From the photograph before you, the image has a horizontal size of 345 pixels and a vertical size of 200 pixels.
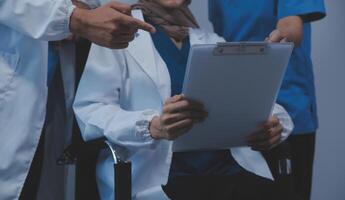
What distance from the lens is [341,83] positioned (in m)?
2.30

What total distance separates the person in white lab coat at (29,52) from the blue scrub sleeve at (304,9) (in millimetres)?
622

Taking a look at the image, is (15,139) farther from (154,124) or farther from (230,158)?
(230,158)

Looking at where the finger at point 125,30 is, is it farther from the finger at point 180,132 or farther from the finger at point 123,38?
the finger at point 180,132

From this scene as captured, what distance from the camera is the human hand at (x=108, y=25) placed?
3.46 ft

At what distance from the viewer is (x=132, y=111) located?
133 centimetres

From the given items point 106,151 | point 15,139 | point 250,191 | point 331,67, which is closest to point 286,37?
point 250,191

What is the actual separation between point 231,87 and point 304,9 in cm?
51

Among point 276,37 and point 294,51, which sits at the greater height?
point 276,37

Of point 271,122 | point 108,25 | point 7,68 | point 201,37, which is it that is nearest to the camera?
point 108,25

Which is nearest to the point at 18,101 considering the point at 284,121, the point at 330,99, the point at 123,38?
the point at 123,38

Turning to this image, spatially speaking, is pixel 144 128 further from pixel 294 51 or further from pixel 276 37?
pixel 294 51

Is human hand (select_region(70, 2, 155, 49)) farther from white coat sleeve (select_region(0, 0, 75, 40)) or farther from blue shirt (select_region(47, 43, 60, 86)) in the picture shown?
blue shirt (select_region(47, 43, 60, 86))

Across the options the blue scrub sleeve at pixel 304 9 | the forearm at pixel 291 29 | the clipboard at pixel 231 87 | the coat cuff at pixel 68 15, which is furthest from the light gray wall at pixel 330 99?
the coat cuff at pixel 68 15

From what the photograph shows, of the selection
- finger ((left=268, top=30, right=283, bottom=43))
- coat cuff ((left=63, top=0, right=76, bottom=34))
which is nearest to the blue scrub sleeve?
finger ((left=268, top=30, right=283, bottom=43))
